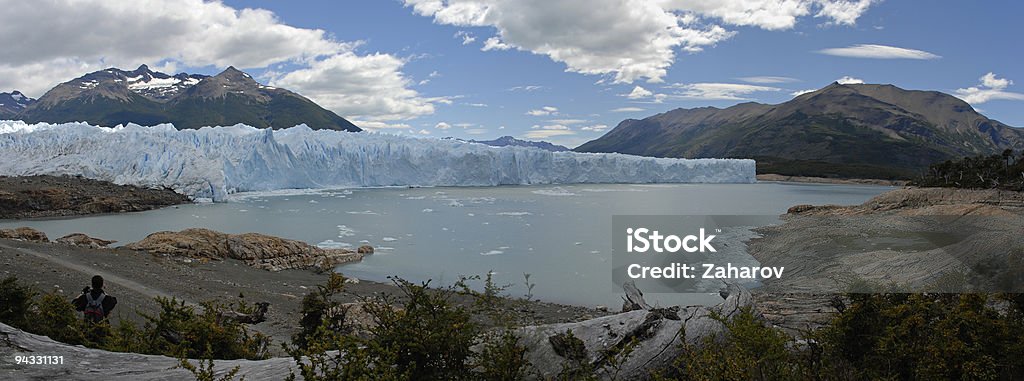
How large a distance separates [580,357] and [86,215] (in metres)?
25.5

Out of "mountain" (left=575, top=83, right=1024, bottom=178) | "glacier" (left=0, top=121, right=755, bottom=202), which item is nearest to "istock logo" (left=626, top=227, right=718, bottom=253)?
"glacier" (left=0, top=121, right=755, bottom=202)

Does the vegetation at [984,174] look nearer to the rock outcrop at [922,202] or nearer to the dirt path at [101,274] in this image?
the rock outcrop at [922,202]

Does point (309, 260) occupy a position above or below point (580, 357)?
below

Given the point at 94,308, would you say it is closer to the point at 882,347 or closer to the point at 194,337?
the point at 194,337

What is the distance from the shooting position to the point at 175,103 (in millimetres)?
118812

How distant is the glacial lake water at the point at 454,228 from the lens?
11.3 m

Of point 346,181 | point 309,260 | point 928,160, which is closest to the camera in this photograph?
point 309,260

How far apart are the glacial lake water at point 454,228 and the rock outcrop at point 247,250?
2.81ft

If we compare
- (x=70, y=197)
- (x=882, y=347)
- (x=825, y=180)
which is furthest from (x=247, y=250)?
(x=825, y=180)

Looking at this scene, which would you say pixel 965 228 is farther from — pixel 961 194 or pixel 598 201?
pixel 598 201

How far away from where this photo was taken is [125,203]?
24547 mm

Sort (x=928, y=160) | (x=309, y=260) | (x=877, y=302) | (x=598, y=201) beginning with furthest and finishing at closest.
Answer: (x=928, y=160) → (x=598, y=201) → (x=309, y=260) → (x=877, y=302)

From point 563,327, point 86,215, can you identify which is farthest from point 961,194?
point 86,215

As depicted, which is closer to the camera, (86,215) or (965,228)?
(965,228)
